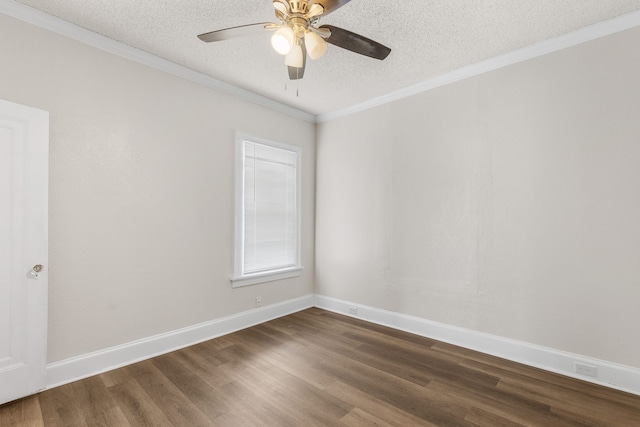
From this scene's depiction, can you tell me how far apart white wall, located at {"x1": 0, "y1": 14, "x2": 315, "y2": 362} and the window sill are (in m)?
0.10

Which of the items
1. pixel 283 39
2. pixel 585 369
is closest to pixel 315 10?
pixel 283 39

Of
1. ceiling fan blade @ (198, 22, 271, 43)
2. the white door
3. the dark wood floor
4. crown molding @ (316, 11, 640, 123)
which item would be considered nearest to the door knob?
the white door

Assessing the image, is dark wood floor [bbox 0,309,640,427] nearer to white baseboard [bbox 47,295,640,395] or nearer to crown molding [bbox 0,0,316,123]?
white baseboard [bbox 47,295,640,395]

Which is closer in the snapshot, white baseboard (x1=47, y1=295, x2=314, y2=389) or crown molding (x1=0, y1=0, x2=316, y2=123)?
crown molding (x1=0, y1=0, x2=316, y2=123)

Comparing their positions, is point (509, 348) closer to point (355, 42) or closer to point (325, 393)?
point (325, 393)

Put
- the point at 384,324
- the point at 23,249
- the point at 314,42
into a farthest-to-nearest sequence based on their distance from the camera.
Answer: the point at 384,324 < the point at 23,249 < the point at 314,42

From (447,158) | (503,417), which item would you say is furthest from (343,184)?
(503,417)

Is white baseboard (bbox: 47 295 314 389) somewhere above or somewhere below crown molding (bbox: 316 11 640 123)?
below

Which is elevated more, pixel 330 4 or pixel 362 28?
pixel 362 28

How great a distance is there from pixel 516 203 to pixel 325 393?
244cm

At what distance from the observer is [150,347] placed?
2.85 m

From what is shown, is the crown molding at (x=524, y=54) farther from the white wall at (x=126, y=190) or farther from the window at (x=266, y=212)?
the white wall at (x=126, y=190)

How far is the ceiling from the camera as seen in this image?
2.19 m

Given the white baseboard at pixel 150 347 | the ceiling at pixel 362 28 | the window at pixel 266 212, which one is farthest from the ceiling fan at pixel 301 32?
the white baseboard at pixel 150 347
